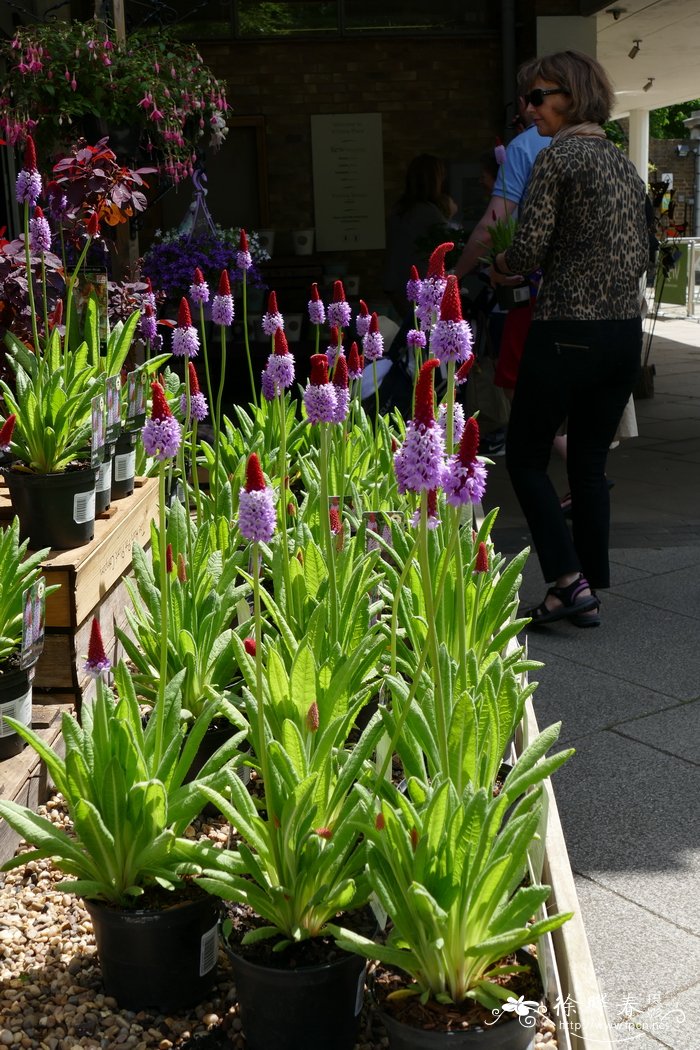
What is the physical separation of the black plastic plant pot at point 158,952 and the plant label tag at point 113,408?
Answer: 135cm

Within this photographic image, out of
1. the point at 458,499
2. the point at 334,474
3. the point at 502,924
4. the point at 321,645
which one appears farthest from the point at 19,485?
the point at 502,924

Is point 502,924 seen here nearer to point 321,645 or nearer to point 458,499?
point 458,499

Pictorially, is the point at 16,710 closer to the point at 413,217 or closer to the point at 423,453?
the point at 423,453

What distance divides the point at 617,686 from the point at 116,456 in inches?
67.7

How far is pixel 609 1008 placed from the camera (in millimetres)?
2189

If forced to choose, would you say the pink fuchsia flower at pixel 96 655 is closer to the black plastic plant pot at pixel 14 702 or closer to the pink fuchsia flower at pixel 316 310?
the black plastic plant pot at pixel 14 702

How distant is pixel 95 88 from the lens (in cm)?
418

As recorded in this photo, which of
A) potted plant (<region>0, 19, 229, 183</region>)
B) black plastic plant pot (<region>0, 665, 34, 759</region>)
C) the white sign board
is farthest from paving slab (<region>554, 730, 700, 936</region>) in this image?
the white sign board

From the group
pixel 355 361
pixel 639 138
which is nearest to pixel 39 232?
pixel 355 361

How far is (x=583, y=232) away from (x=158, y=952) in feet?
9.12

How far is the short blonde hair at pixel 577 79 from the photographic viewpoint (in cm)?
374

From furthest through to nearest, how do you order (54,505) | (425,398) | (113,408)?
(113,408) → (54,505) → (425,398)

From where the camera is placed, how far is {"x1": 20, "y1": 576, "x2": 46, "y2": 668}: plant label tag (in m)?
2.17

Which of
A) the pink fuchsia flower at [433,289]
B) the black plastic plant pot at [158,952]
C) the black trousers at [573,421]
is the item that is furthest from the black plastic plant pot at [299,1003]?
the black trousers at [573,421]
